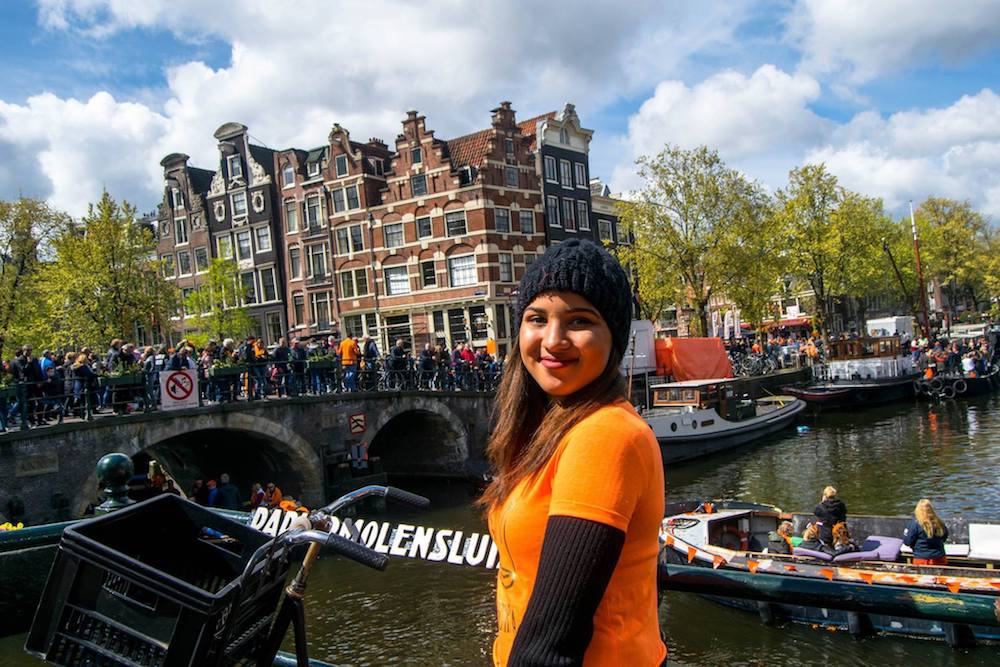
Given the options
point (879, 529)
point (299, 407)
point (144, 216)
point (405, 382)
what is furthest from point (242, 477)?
point (144, 216)

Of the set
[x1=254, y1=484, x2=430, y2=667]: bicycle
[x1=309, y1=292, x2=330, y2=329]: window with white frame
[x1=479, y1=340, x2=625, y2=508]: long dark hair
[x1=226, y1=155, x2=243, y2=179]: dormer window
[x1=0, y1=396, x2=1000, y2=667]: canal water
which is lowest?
[x1=0, y1=396, x2=1000, y2=667]: canal water

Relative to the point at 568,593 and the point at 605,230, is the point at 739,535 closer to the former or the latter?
the point at 568,593

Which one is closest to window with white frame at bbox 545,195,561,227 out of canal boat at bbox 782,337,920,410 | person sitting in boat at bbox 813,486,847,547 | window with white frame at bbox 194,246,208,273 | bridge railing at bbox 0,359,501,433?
Answer: canal boat at bbox 782,337,920,410

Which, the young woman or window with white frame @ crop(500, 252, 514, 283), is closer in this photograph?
the young woman

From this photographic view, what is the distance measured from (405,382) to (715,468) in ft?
31.4

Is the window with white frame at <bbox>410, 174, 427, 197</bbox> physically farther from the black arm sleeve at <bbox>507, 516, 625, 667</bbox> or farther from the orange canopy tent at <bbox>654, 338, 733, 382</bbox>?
the black arm sleeve at <bbox>507, 516, 625, 667</bbox>

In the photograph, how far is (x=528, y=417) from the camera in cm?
206

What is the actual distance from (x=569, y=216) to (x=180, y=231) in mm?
23241

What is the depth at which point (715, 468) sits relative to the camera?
73.7 feet

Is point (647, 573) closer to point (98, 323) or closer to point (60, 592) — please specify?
point (60, 592)

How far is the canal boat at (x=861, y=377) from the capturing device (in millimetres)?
31406

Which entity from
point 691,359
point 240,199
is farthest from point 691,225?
point 240,199

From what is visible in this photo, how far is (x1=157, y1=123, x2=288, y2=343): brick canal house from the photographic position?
4203 cm

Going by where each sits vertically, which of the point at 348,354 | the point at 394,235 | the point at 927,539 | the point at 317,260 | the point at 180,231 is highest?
the point at 180,231
